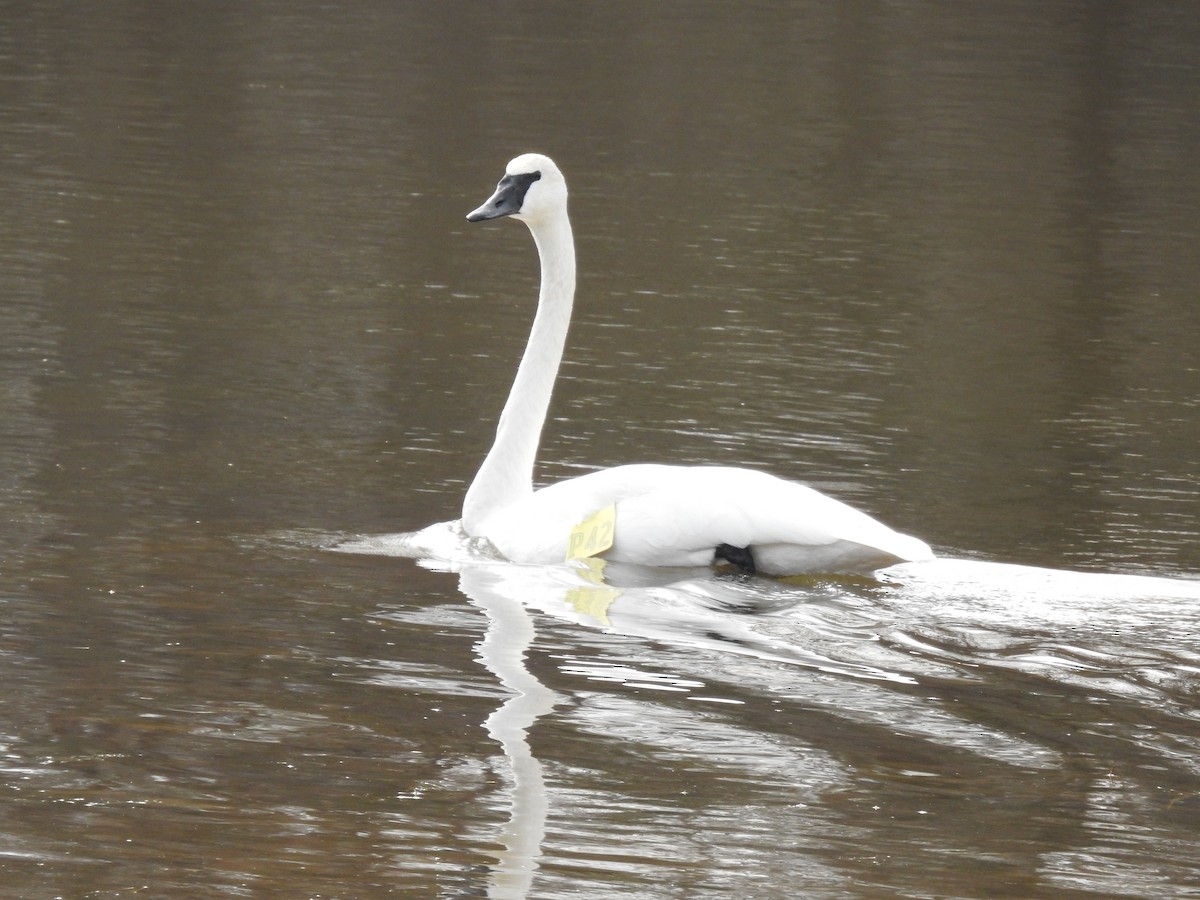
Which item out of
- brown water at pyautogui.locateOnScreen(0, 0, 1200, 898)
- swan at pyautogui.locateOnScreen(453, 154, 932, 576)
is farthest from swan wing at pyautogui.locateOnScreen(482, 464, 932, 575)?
brown water at pyautogui.locateOnScreen(0, 0, 1200, 898)

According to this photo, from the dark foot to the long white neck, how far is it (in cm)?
103

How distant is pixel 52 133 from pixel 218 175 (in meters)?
2.49

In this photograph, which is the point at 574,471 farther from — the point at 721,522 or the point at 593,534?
the point at 721,522

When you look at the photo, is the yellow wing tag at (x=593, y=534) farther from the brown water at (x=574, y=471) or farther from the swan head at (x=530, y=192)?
the swan head at (x=530, y=192)

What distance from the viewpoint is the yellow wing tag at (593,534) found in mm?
7020

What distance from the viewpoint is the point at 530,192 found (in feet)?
26.8

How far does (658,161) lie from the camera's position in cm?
1984

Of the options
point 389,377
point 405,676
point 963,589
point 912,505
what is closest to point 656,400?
point 389,377

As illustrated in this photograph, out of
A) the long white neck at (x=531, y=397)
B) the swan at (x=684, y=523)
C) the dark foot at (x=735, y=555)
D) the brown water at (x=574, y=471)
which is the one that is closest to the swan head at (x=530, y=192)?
the long white neck at (x=531, y=397)

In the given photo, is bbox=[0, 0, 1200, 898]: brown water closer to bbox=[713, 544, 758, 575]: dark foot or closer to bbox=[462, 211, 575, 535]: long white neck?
bbox=[713, 544, 758, 575]: dark foot

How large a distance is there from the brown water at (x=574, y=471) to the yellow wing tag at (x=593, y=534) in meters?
0.15

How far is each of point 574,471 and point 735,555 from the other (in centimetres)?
199

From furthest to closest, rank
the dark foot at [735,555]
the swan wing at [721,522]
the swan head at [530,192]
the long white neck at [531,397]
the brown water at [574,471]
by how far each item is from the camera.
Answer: the swan head at [530,192], the long white neck at [531,397], the dark foot at [735,555], the swan wing at [721,522], the brown water at [574,471]

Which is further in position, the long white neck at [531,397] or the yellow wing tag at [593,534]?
the long white neck at [531,397]
